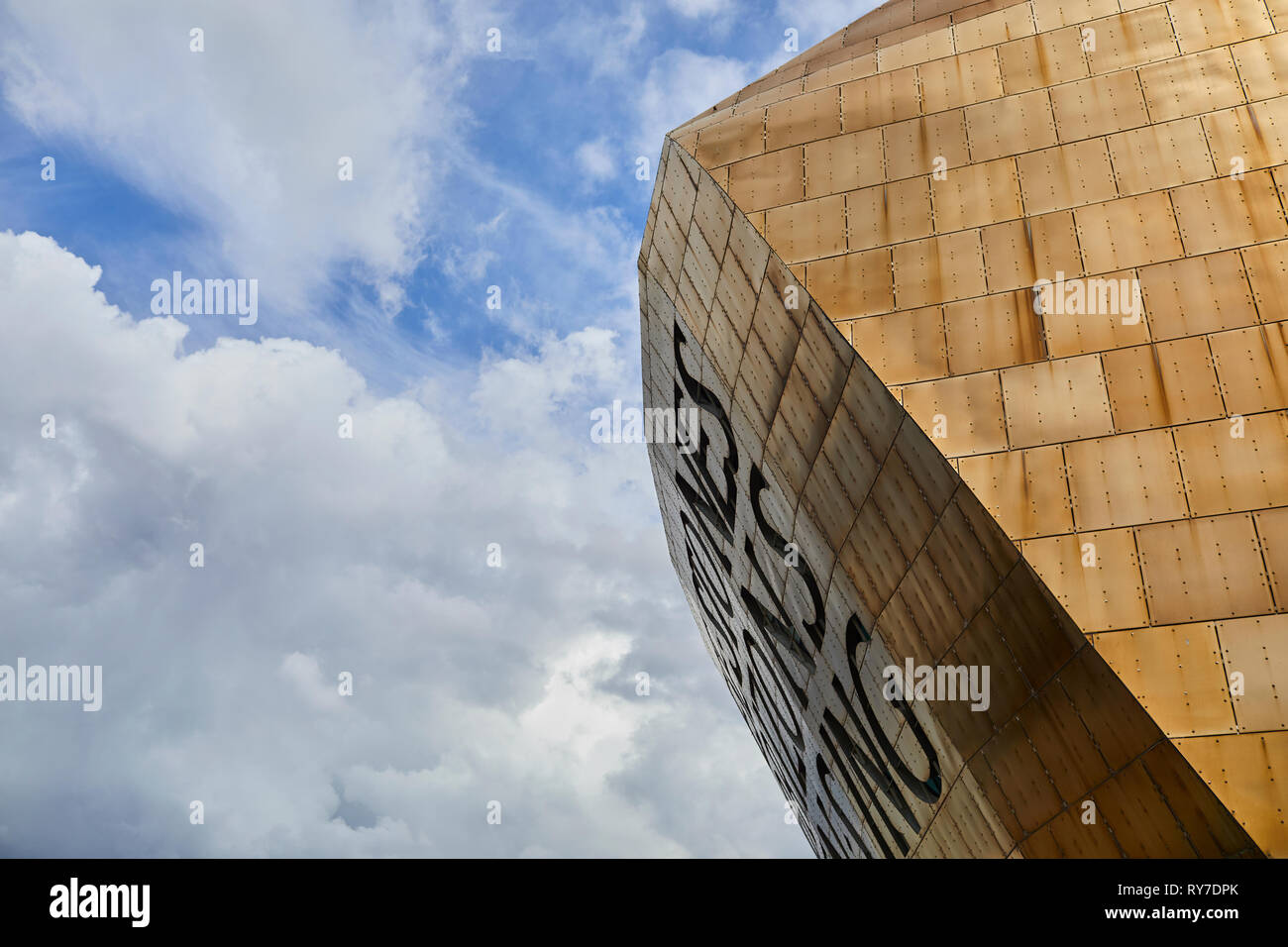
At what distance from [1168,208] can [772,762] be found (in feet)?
92.2

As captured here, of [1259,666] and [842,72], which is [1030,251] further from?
[842,72]

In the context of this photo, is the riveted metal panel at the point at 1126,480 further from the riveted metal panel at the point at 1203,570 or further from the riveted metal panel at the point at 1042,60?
the riveted metal panel at the point at 1042,60

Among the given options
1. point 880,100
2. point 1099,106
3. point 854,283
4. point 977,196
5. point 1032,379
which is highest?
point 880,100

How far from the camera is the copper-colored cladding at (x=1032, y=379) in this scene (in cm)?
830

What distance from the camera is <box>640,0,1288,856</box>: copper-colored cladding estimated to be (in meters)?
8.30

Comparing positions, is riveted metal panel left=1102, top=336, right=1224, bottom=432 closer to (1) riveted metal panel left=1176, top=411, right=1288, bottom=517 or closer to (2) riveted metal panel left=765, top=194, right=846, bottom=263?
(1) riveted metal panel left=1176, top=411, right=1288, bottom=517

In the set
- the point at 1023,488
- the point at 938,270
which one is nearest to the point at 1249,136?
the point at 938,270

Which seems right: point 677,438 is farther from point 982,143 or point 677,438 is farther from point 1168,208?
point 1168,208

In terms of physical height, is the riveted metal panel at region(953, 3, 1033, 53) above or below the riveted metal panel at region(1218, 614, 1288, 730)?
above

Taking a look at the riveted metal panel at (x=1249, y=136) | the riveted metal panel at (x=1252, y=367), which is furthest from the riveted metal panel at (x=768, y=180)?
the riveted metal panel at (x=1252, y=367)

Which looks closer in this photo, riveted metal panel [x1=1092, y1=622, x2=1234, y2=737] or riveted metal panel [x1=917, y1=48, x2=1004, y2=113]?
riveted metal panel [x1=1092, y1=622, x2=1234, y2=737]

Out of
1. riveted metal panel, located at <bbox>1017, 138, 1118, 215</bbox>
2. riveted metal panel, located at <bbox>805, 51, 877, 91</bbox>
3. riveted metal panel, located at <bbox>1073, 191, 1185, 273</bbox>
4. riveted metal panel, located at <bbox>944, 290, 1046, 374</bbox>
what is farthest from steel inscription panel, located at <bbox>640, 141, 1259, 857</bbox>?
riveted metal panel, located at <bbox>1017, 138, 1118, 215</bbox>

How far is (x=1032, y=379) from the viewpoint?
398 inches
